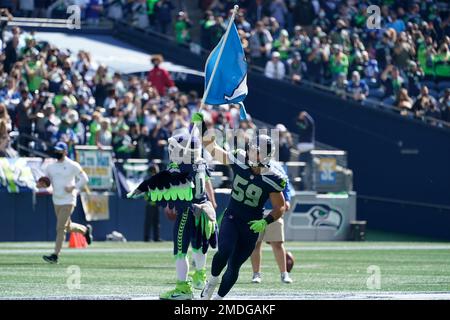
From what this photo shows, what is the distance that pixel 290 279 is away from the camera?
18.0 meters

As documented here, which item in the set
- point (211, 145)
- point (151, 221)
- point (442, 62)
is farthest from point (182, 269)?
point (442, 62)

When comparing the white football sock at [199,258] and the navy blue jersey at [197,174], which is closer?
the navy blue jersey at [197,174]

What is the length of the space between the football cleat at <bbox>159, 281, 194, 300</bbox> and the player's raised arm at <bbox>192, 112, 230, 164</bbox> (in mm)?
1451

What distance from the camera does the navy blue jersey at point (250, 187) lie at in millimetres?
14062

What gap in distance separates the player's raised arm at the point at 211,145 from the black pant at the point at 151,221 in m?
13.0

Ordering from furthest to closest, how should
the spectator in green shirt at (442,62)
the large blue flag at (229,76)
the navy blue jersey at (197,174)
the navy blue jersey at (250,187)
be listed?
the spectator in green shirt at (442,62)
the large blue flag at (229,76)
the navy blue jersey at (197,174)
the navy blue jersey at (250,187)

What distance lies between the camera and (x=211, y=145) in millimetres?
14922

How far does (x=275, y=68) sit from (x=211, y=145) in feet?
62.8

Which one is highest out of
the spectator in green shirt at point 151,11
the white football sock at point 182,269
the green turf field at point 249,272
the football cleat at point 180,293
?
the spectator in green shirt at point 151,11

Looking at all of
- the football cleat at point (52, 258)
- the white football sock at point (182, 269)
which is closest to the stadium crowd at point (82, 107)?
the football cleat at point (52, 258)

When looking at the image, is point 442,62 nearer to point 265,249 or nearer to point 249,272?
point 265,249

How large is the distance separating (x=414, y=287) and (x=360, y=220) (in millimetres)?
16280

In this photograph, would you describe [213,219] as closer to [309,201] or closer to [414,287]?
[414,287]

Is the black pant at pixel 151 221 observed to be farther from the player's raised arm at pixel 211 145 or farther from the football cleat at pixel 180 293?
the football cleat at pixel 180 293
